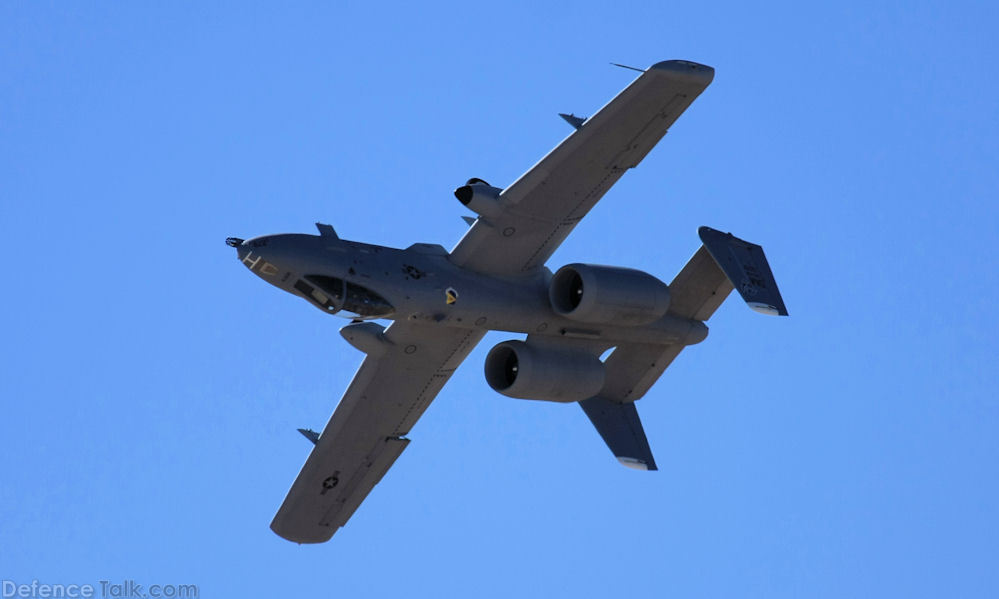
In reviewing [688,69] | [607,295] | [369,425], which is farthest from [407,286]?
[688,69]

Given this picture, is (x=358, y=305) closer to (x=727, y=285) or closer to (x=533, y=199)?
(x=533, y=199)

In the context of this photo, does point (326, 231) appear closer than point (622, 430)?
Yes

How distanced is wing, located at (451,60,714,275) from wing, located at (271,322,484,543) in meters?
1.98

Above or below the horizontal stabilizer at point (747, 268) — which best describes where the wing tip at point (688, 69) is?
above

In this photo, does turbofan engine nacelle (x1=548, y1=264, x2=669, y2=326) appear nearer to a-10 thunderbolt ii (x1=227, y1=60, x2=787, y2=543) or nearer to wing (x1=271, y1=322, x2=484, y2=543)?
a-10 thunderbolt ii (x1=227, y1=60, x2=787, y2=543)

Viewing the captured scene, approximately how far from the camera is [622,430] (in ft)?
104

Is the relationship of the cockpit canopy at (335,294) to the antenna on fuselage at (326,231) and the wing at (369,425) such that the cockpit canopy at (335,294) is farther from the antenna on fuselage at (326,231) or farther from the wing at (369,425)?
the wing at (369,425)

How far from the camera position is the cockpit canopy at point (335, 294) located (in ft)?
88.4

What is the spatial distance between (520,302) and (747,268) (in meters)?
4.05

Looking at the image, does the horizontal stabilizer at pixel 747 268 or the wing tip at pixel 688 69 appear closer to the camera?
the wing tip at pixel 688 69

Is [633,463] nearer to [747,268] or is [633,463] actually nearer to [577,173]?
[747,268]

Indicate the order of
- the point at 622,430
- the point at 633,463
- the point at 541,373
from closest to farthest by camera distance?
the point at 541,373 → the point at 633,463 → the point at 622,430

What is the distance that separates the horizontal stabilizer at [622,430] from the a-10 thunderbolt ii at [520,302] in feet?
0.08

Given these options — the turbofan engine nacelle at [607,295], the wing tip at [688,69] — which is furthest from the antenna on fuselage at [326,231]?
the wing tip at [688,69]
